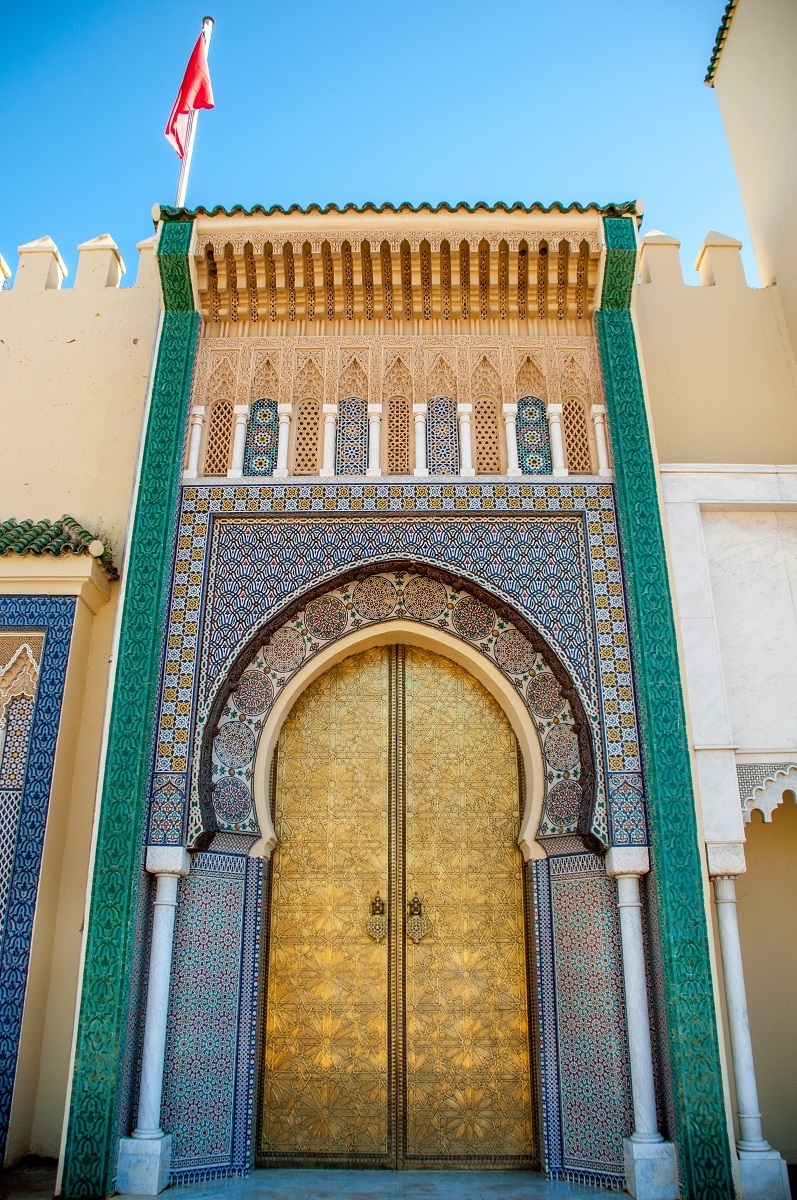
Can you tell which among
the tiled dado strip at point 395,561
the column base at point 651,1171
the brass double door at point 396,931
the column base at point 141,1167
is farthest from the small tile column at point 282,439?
the column base at point 651,1171

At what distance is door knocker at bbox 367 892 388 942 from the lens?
422cm

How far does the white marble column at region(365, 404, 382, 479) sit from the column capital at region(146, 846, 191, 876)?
208 cm

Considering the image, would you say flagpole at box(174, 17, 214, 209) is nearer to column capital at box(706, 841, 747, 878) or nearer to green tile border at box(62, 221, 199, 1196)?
green tile border at box(62, 221, 199, 1196)

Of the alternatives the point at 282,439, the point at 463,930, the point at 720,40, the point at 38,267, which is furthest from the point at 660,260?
the point at 463,930

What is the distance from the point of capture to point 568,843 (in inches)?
161

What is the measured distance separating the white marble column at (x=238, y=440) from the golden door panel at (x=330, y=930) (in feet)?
3.85

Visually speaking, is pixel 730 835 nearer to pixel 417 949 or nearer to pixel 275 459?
pixel 417 949

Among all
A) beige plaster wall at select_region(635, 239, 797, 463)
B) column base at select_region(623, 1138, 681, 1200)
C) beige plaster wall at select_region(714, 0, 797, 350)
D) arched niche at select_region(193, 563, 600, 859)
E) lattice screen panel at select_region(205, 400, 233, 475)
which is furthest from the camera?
beige plaster wall at select_region(714, 0, 797, 350)

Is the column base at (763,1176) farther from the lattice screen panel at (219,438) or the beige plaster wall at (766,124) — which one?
the beige plaster wall at (766,124)

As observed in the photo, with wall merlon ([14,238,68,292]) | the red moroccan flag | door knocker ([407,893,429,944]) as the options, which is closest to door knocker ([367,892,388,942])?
door knocker ([407,893,429,944])

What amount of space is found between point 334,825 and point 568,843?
1164mm

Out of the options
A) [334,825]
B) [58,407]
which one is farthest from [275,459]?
[334,825]

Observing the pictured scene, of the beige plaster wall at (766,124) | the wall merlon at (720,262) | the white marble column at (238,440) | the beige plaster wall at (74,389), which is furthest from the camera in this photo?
the wall merlon at (720,262)

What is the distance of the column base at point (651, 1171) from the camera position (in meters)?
3.43
